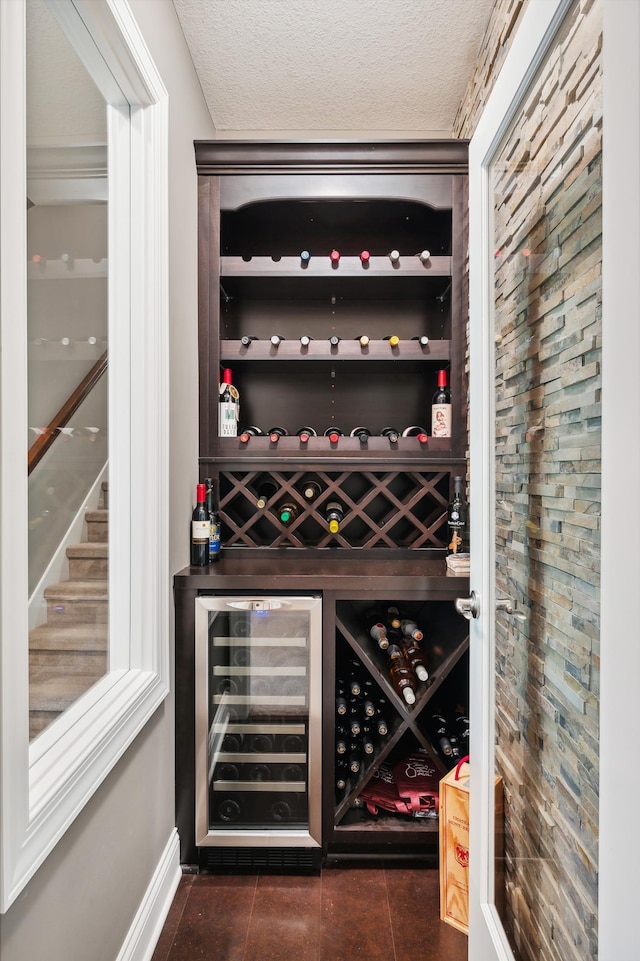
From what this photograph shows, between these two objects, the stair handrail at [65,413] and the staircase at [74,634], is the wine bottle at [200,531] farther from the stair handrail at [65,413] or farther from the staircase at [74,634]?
the stair handrail at [65,413]

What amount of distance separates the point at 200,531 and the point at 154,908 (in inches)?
42.3

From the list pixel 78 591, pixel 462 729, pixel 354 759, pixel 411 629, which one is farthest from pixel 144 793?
pixel 462 729

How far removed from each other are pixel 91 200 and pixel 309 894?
2.03 meters

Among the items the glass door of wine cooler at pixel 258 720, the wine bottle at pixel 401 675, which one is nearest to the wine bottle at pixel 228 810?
the glass door of wine cooler at pixel 258 720

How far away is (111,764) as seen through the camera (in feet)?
3.78

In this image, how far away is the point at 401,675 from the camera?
1.80 metres

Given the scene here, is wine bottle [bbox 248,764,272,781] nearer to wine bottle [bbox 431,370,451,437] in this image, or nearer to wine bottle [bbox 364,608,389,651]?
wine bottle [bbox 364,608,389,651]

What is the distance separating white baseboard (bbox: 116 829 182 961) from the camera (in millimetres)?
1295

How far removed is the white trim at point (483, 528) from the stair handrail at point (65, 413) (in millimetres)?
940

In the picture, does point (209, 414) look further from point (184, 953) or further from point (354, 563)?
point (184, 953)

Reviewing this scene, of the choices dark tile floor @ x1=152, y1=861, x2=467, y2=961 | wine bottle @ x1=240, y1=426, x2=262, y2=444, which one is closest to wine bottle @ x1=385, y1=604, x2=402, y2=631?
dark tile floor @ x1=152, y1=861, x2=467, y2=961

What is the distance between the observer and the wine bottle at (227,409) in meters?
2.08

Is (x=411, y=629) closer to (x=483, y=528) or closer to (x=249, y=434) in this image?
(x=483, y=528)

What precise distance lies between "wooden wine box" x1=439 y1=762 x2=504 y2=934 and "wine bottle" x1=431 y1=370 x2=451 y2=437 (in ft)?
3.85
